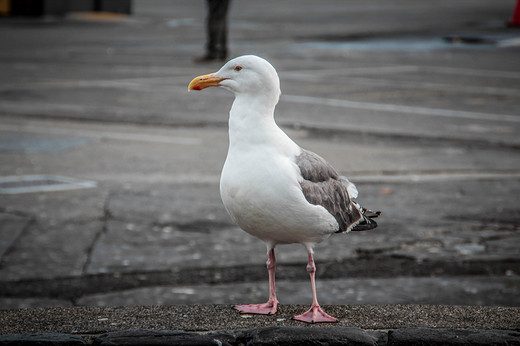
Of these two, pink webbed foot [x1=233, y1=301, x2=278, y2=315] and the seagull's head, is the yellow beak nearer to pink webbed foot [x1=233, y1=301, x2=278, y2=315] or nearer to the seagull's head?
the seagull's head

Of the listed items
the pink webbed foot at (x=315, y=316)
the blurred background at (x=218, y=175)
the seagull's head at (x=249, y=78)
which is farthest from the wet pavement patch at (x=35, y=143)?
A: the pink webbed foot at (x=315, y=316)

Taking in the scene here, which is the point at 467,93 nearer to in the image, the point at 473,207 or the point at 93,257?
the point at 473,207

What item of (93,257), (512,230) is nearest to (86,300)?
(93,257)

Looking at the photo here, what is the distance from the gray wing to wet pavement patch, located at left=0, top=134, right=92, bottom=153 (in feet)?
23.5

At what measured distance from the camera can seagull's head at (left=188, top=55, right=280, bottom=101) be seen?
4.38 meters

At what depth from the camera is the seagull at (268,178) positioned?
4.18 meters

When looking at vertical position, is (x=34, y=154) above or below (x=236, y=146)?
below

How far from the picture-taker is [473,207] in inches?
337

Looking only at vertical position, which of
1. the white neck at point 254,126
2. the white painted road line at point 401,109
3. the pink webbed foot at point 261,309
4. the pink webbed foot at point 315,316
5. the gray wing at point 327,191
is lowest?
the white painted road line at point 401,109

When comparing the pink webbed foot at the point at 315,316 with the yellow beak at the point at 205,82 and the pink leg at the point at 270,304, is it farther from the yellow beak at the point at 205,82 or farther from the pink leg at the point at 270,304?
the yellow beak at the point at 205,82

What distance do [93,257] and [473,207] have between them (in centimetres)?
406

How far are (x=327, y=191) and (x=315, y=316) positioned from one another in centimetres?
70

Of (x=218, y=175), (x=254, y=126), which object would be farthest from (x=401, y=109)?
(x=254, y=126)

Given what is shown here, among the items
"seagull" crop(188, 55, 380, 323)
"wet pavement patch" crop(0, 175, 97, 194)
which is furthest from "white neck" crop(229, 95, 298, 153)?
"wet pavement patch" crop(0, 175, 97, 194)
